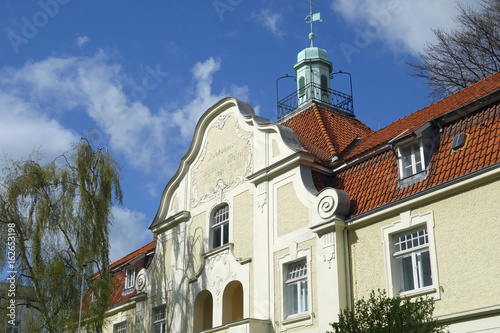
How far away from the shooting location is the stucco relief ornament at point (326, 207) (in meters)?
17.9

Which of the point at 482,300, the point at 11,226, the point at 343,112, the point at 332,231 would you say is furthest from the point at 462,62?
the point at 11,226

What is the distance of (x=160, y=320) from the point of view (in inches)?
948

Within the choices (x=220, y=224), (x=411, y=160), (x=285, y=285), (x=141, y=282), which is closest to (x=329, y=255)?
(x=285, y=285)

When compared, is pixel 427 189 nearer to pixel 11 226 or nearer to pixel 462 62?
pixel 462 62

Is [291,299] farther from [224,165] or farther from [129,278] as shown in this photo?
[129,278]

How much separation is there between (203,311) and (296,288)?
17.0 feet

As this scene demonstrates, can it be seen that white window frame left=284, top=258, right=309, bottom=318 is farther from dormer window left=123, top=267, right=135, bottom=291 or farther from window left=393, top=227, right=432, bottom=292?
dormer window left=123, top=267, right=135, bottom=291

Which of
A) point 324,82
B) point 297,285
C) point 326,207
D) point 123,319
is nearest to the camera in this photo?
point 326,207

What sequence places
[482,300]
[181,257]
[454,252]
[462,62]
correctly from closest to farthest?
[482,300] < [454,252] < [181,257] < [462,62]

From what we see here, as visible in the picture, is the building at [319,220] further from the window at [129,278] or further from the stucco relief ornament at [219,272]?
the window at [129,278]

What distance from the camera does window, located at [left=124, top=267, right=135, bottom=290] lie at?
28188 millimetres

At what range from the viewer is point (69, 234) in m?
23.2

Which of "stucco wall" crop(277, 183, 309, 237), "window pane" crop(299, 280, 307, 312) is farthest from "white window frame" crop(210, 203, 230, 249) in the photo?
"window pane" crop(299, 280, 307, 312)

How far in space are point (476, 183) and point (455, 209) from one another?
78 cm
